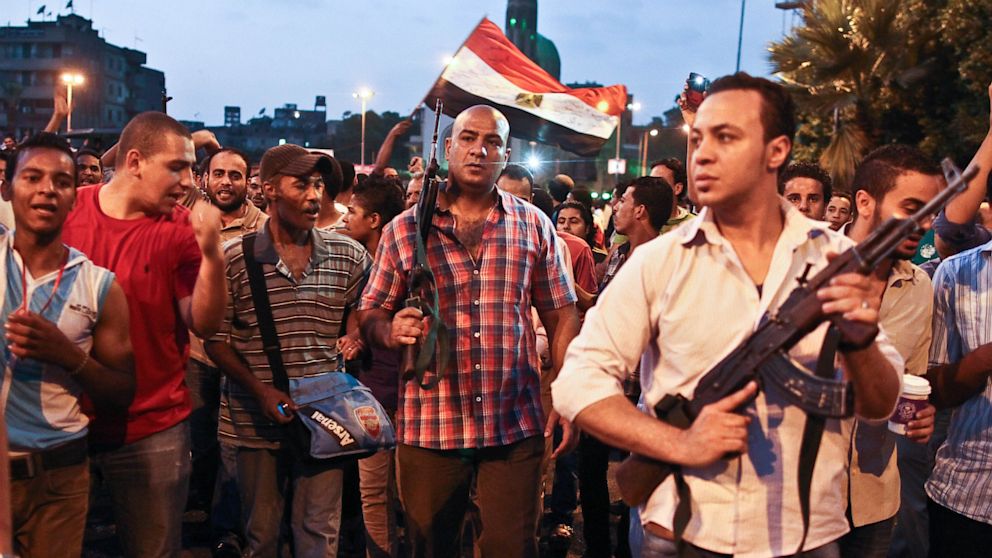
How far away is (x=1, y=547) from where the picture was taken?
8.78 ft

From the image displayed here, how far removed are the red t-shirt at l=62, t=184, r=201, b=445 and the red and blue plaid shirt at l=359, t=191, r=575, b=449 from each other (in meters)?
0.90

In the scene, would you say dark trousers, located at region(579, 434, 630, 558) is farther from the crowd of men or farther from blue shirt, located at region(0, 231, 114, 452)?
blue shirt, located at region(0, 231, 114, 452)

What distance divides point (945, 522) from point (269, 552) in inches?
122

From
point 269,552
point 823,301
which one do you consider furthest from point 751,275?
point 269,552

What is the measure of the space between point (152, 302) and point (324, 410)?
93 cm

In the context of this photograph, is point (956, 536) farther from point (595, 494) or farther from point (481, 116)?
point (481, 116)

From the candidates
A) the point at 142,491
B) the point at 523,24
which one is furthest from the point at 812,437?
the point at 523,24

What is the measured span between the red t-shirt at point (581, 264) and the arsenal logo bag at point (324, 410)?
90.4 inches

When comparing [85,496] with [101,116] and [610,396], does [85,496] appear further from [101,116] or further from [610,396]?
[101,116]

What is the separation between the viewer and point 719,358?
286 cm

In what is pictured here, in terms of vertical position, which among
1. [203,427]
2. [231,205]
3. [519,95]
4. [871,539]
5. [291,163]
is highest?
[519,95]

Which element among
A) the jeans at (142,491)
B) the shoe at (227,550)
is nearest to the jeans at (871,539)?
the jeans at (142,491)

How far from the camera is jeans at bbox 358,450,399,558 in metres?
5.61

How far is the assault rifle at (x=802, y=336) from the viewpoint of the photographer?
97.6 inches
